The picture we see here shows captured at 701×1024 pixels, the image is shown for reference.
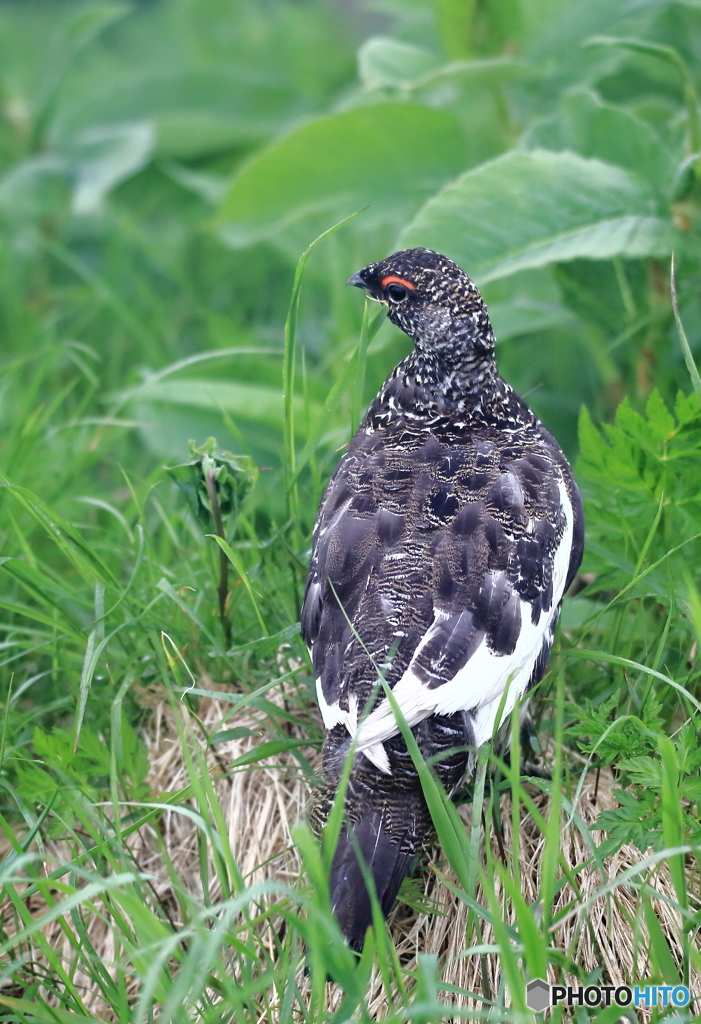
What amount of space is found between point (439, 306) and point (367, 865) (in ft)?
4.90

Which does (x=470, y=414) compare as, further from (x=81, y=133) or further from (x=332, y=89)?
(x=332, y=89)

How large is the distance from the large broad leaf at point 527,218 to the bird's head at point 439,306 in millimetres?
412

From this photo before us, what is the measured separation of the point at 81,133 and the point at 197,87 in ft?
2.75

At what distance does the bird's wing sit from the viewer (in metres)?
2.11

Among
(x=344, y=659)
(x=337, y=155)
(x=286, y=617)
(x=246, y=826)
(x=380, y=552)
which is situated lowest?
(x=246, y=826)

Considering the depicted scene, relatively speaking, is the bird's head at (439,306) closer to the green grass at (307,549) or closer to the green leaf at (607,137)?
the green grass at (307,549)

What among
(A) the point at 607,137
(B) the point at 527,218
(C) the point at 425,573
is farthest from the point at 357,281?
(A) the point at 607,137

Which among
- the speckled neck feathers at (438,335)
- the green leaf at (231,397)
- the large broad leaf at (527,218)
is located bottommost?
the green leaf at (231,397)

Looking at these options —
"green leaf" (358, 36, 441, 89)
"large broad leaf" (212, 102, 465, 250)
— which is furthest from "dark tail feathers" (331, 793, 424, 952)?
"green leaf" (358, 36, 441, 89)

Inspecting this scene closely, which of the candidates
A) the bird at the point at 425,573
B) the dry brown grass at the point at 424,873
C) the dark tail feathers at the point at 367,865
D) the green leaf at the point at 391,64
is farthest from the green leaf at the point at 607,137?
the dark tail feathers at the point at 367,865

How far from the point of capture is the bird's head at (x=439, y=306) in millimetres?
2621

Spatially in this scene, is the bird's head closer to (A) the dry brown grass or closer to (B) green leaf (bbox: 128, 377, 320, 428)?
(B) green leaf (bbox: 128, 377, 320, 428)

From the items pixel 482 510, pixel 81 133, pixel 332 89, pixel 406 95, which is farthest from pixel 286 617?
pixel 332 89

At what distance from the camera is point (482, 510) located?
7.68ft
